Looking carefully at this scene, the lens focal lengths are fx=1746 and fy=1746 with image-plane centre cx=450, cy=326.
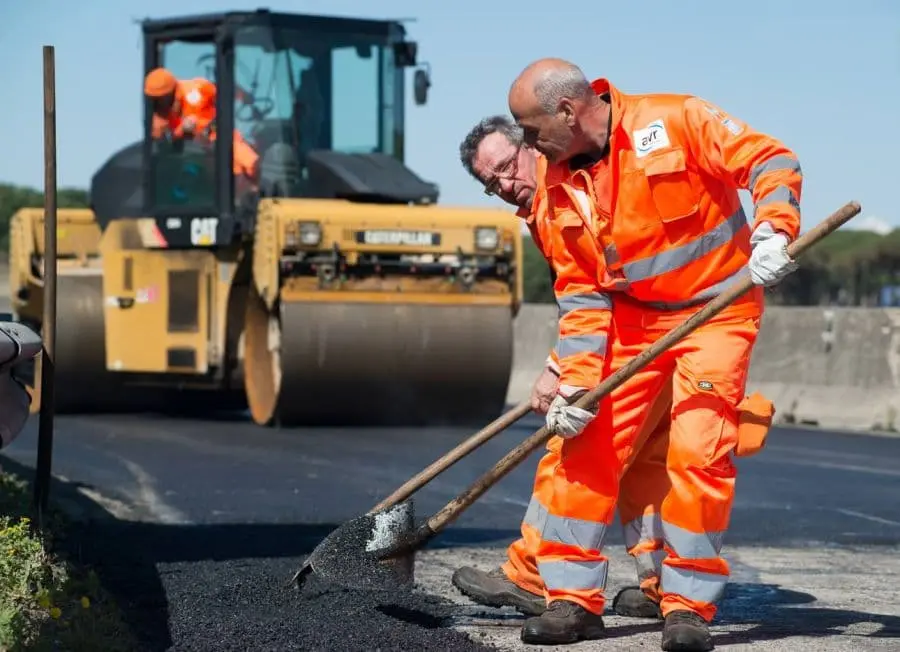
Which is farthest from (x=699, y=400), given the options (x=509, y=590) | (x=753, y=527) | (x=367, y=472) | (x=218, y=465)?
(x=218, y=465)

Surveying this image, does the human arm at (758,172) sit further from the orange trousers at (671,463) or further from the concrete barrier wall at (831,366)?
the concrete barrier wall at (831,366)

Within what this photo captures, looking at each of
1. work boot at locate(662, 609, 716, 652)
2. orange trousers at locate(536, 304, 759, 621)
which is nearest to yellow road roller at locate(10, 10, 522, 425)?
orange trousers at locate(536, 304, 759, 621)

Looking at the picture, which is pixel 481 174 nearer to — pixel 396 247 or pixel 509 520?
pixel 509 520

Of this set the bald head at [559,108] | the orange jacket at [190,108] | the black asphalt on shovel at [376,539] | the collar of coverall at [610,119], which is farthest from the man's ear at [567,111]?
the orange jacket at [190,108]

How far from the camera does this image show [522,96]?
16.0ft

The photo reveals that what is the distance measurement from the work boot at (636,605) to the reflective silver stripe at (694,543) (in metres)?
0.63

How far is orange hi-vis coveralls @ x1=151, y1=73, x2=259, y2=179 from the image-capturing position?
13.7m

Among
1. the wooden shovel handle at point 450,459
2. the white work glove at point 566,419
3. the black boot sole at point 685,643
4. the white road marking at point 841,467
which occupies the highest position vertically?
the white work glove at point 566,419

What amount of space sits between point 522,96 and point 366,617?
5.26 ft

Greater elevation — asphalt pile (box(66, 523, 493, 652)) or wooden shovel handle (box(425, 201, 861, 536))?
wooden shovel handle (box(425, 201, 861, 536))

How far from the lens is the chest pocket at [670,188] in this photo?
4.84 metres

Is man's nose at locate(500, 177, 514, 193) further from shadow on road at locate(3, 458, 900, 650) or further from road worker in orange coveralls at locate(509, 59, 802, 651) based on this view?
shadow on road at locate(3, 458, 900, 650)

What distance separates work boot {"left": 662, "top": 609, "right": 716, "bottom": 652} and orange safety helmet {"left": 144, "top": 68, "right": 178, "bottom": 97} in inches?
395

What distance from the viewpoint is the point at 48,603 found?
4.88 m
